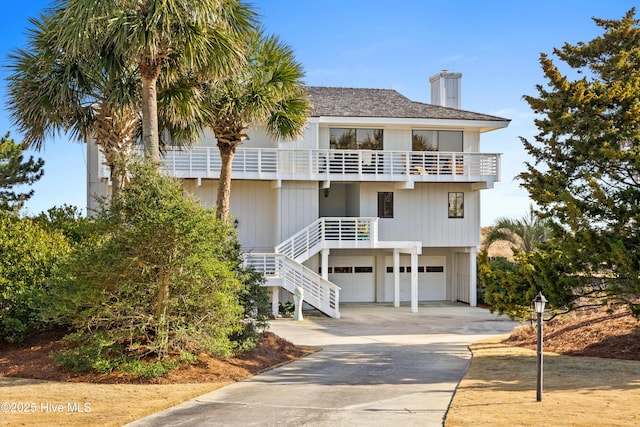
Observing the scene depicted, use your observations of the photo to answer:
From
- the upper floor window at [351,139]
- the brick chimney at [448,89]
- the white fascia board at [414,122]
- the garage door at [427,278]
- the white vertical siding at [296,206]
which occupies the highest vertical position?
the brick chimney at [448,89]

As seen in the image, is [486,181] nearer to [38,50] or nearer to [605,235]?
[605,235]

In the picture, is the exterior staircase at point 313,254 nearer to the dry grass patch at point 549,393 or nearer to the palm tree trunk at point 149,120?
the palm tree trunk at point 149,120

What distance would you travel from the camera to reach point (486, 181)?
31.5m

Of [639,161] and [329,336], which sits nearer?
[639,161]

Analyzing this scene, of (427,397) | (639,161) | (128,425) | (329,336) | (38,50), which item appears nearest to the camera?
(128,425)

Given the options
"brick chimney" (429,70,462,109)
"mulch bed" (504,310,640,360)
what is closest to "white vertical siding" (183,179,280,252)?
"brick chimney" (429,70,462,109)

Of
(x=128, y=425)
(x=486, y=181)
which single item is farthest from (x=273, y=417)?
(x=486, y=181)

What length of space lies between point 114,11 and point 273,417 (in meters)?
9.47

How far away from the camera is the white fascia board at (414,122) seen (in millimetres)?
30781

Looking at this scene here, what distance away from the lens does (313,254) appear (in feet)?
96.3

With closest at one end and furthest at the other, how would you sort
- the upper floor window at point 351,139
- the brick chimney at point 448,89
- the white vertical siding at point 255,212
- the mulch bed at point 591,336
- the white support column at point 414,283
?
the mulch bed at point 591,336
the white support column at point 414,283
the white vertical siding at point 255,212
the upper floor window at point 351,139
the brick chimney at point 448,89

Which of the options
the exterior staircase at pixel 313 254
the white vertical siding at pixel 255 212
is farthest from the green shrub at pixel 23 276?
the white vertical siding at pixel 255 212

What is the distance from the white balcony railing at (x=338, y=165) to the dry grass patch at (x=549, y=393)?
45.9ft

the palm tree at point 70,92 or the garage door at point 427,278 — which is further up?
the palm tree at point 70,92
